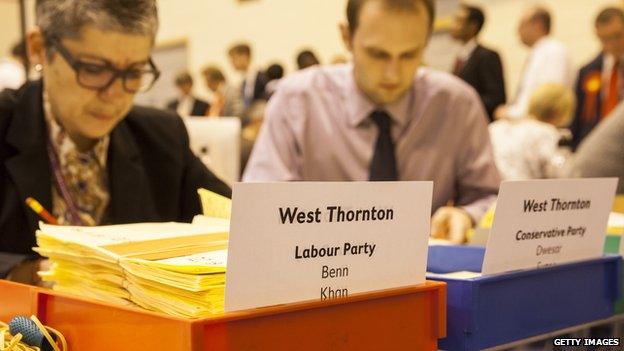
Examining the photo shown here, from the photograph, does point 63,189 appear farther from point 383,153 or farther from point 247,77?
point 247,77

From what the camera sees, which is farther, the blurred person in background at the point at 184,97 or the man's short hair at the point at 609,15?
the blurred person in background at the point at 184,97

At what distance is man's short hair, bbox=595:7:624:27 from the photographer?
5297mm

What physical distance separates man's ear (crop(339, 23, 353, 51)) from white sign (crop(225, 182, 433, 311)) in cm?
129

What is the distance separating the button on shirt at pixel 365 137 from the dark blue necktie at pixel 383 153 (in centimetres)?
2

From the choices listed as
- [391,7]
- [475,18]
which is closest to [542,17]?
[475,18]

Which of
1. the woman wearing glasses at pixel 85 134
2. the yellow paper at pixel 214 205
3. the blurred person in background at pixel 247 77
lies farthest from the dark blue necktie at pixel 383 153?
the blurred person in background at pixel 247 77

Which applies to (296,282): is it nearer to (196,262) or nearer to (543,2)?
(196,262)

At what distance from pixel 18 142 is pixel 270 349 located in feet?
3.30

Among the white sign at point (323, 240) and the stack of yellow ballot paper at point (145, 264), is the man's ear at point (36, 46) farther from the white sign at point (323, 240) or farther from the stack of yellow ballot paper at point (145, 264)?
the white sign at point (323, 240)

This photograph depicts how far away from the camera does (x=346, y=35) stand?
2.10 meters

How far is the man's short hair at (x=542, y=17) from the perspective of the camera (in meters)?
5.92

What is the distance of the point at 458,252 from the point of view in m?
1.07

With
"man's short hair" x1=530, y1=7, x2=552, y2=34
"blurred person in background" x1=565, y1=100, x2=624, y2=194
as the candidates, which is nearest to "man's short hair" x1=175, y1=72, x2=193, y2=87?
"man's short hair" x1=530, y1=7, x2=552, y2=34

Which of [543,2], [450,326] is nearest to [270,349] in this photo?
[450,326]
